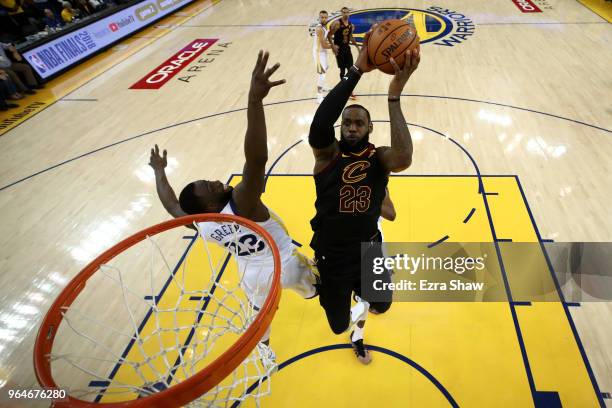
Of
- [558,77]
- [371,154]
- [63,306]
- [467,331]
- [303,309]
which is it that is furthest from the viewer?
[558,77]

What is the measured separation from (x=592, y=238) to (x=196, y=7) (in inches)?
625

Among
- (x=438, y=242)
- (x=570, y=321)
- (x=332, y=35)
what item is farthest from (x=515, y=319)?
(x=332, y=35)

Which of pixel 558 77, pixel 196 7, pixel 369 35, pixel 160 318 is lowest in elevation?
pixel 558 77

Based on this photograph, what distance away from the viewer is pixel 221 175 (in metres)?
5.71

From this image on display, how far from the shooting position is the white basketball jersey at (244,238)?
237cm

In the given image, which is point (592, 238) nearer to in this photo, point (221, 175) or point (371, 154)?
point (371, 154)

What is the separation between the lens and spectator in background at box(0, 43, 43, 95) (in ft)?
28.3

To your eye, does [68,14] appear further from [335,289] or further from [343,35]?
[335,289]

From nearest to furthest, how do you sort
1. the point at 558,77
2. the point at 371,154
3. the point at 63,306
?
the point at 63,306 < the point at 371,154 < the point at 558,77

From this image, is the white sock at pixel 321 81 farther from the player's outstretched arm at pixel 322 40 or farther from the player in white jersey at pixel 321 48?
the player's outstretched arm at pixel 322 40

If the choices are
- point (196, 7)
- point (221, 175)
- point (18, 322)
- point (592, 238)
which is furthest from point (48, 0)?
point (592, 238)

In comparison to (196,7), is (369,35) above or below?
above

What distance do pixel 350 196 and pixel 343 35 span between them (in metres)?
5.30

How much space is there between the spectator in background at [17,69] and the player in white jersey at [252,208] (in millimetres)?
8662
